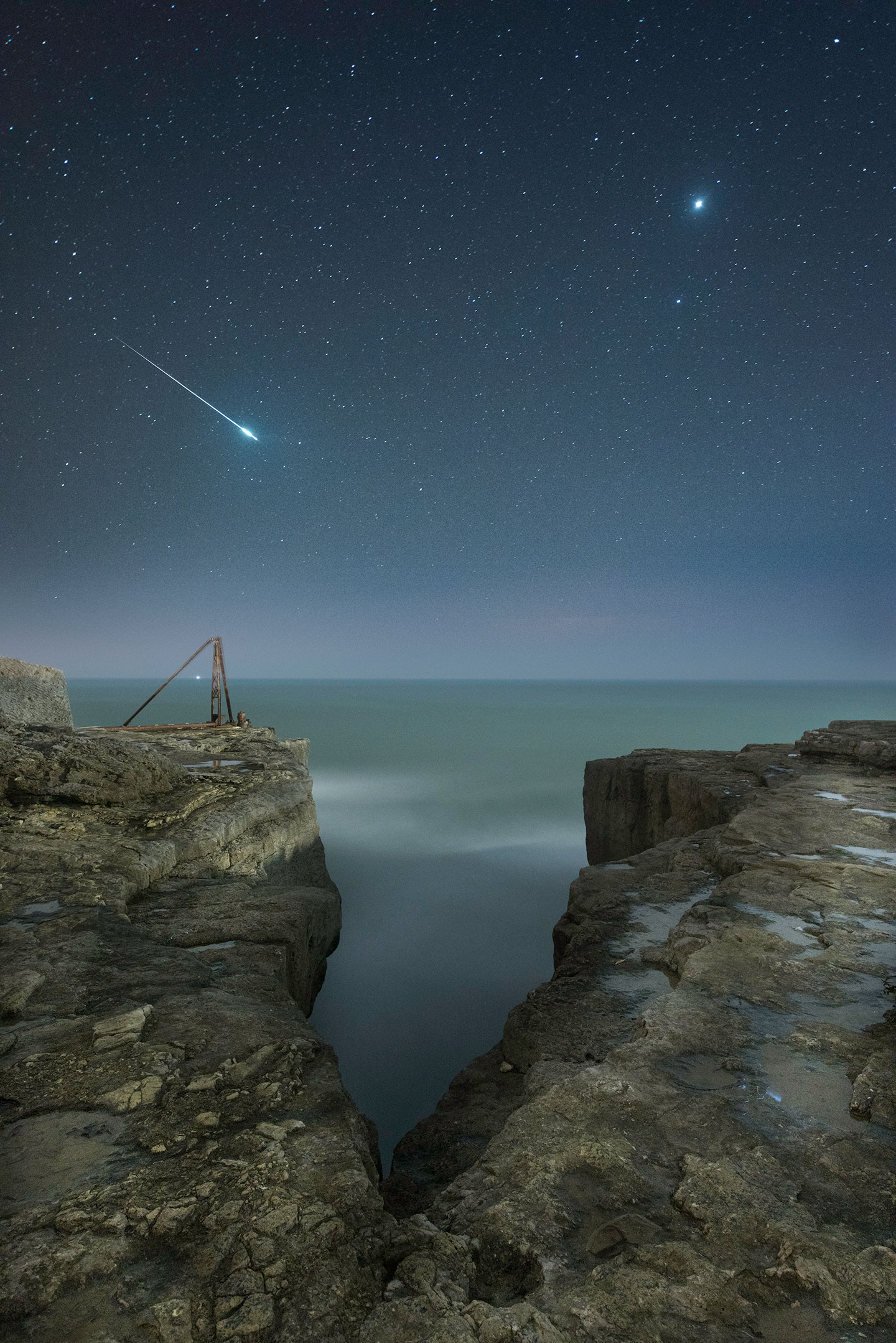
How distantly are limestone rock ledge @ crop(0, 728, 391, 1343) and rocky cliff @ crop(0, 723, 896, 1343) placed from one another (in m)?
0.01

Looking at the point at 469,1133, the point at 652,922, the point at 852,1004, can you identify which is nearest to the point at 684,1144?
the point at 852,1004

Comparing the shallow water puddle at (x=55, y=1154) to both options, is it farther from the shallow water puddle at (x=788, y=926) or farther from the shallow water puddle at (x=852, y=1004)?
the shallow water puddle at (x=788, y=926)

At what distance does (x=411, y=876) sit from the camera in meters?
13.5

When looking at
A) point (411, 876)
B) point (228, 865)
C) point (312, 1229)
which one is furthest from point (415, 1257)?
point (411, 876)

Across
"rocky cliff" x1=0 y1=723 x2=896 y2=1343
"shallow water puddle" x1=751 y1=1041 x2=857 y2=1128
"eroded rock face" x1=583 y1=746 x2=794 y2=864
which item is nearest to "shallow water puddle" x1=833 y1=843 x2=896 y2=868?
"rocky cliff" x1=0 y1=723 x2=896 y2=1343

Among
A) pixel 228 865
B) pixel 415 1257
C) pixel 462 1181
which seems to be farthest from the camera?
pixel 228 865

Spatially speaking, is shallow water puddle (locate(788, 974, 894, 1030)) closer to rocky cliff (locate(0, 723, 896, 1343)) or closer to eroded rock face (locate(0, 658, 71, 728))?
rocky cliff (locate(0, 723, 896, 1343))

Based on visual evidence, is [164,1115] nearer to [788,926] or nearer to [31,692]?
[788,926]

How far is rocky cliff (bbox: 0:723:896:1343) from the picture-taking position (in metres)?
1.62

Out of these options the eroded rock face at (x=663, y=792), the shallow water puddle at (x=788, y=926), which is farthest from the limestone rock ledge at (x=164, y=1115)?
the eroded rock face at (x=663, y=792)

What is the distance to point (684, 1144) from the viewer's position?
2.21m

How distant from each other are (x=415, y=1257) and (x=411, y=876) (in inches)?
476

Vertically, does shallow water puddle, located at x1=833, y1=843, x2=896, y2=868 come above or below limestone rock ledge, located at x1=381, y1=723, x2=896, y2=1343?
above

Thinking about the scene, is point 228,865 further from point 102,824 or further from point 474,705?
point 474,705
